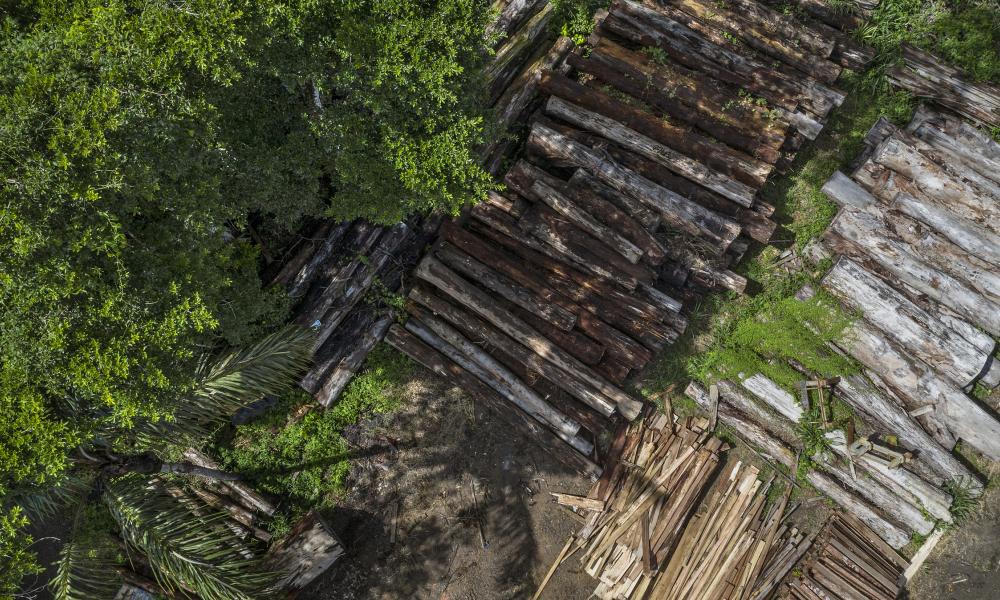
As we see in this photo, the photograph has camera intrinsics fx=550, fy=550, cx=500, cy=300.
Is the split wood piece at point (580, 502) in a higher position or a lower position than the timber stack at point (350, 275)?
lower

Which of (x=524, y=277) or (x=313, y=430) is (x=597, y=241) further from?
(x=313, y=430)

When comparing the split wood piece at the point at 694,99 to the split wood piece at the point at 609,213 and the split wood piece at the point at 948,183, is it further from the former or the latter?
the split wood piece at the point at 609,213

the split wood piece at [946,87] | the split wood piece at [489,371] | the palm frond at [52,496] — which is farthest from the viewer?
the split wood piece at [946,87]

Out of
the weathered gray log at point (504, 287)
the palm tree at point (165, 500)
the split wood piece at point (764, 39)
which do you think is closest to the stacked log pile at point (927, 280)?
the split wood piece at point (764, 39)

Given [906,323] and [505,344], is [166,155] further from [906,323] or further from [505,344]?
[906,323]

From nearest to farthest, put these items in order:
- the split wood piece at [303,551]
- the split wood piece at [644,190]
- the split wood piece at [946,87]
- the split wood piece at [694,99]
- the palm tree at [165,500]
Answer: the palm tree at [165,500]
the split wood piece at [303,551]
the split wood piece at [644,190]
the split wood piece at [694,99]
the split wood piece at [946,87]
